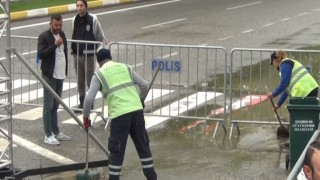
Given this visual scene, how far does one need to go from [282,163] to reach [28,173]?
3219mm

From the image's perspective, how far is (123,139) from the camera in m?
9.45

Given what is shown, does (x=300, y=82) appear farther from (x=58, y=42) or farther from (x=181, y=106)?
(x=58, y=42)

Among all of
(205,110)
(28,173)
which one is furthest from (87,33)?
(28,173)

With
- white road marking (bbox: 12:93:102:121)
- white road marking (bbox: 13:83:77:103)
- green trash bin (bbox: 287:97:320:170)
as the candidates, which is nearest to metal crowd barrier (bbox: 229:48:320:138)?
green trash bin (bbox: 287:97:320:170)

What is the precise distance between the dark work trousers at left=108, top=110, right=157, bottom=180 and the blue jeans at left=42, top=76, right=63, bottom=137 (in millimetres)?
2189

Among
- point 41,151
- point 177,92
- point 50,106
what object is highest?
point 50,106

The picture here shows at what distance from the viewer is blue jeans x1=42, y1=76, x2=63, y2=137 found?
11.5m

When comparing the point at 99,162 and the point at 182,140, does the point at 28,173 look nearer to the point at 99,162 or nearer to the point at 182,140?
the point at 99,162

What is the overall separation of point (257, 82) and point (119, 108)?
6220 millimetres

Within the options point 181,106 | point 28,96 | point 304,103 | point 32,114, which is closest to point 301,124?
point 304,103

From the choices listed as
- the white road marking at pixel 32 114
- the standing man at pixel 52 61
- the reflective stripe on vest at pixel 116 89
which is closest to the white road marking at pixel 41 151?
the standing man at pixel 52 61

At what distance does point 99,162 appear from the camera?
10.3 metres

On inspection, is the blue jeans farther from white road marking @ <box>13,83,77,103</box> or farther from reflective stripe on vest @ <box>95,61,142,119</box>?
white road marking @ <box>13,83,77,103</box>

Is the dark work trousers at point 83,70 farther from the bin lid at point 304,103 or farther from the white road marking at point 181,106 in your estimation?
the bin lid at point 304,103
